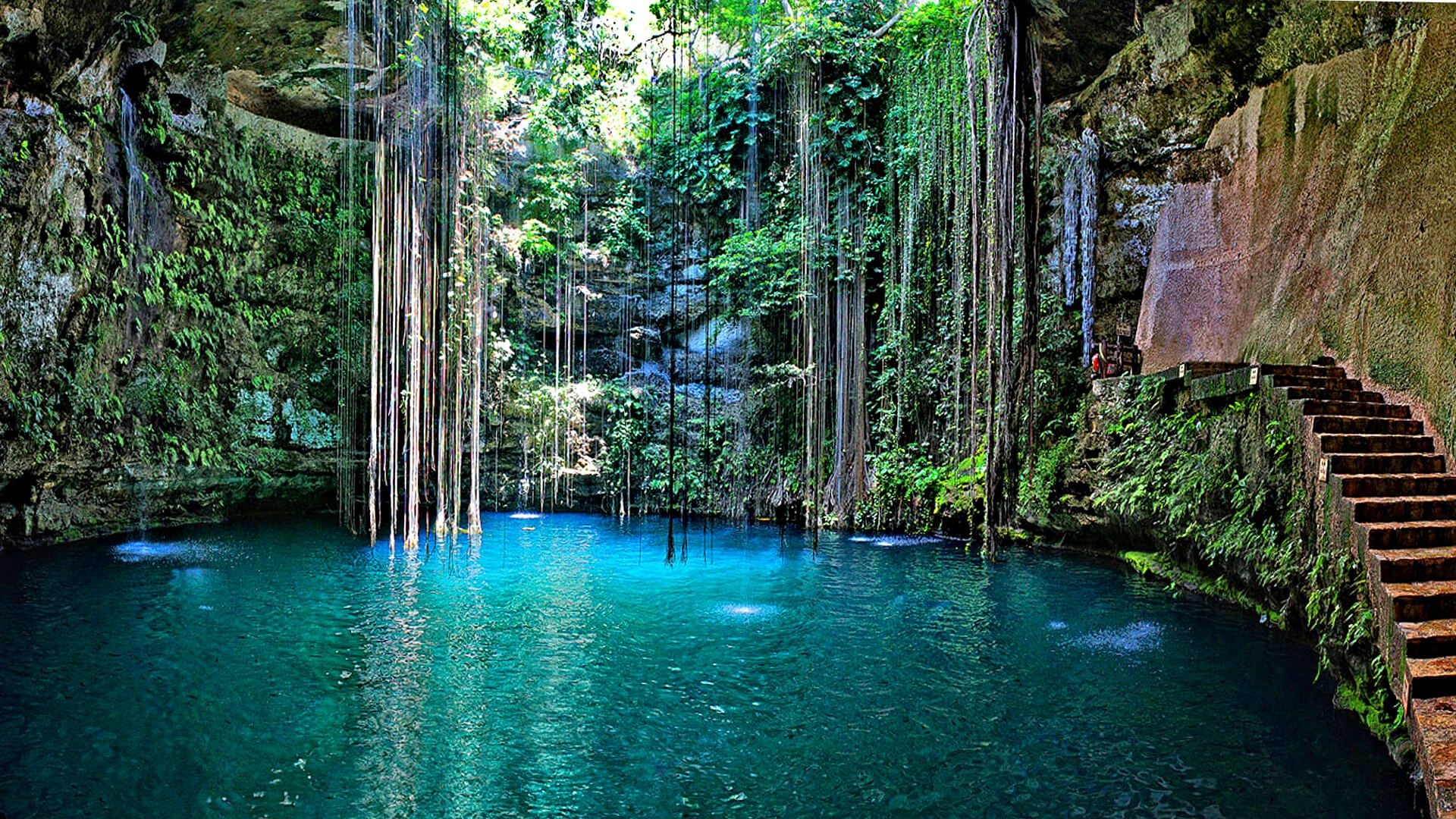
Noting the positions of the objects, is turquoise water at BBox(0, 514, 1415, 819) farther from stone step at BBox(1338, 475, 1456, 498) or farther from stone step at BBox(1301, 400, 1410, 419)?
stone step at BBox(1301, 400, 1410, 419)

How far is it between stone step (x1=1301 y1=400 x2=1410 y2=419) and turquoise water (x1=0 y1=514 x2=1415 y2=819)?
154cm

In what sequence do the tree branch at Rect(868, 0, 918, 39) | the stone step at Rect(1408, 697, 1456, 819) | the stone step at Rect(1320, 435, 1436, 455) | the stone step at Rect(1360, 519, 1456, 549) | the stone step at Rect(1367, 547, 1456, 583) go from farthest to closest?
the tree branch at Rect(868, 0, 918, 39) < the stone step at Rect(1320, 435, 1436, 455) < the stone step at Rect(1360, 519, 1456, 549) < the stone step at Rect(1367, 547, 1456, 583) < the stone step at Rect(1408, 697, 1456, 819)

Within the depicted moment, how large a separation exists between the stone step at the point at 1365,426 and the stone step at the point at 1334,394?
25 centimetres

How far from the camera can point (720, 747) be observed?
408 centimetres

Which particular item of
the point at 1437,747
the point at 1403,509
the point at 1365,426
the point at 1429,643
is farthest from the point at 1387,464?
the point at 1437,747

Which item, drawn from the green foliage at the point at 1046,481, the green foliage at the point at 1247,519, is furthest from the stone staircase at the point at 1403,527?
the green foliage at the point at 1046,481

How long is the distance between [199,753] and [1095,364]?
8.85 metres

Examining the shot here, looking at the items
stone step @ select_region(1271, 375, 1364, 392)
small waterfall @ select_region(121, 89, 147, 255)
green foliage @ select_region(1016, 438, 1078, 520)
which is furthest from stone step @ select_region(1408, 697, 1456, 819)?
small waterfall @ select_region(121, 89, 147, 255)

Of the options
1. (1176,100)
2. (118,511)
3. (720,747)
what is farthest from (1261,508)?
(118,511)

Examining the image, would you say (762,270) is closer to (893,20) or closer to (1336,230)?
(893,20)

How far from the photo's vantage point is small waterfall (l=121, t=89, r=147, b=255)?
32.9 feet

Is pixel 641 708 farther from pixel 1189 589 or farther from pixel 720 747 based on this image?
pixel 1189 589

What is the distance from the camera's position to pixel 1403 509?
446 centimetres

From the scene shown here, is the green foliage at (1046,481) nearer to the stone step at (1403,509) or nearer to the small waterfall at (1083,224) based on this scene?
the small waterfall at (1083,224)
